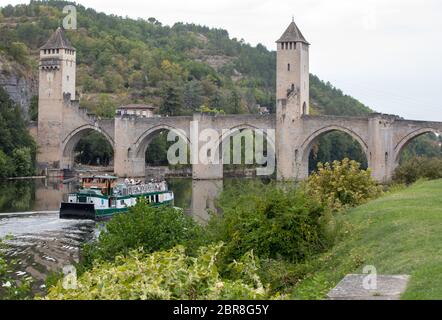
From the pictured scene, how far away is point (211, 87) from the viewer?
107 meters

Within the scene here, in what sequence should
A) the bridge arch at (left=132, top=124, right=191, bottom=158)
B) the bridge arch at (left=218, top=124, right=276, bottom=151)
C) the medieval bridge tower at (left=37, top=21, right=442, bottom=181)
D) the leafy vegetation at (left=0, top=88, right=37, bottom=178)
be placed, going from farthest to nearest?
the bridge arch at (left=132, top=124, right=191, bottom=158) < the bridge arch at (left=218, top=124, right=276, bottom=151) < the leafy vegetation at (left=0, top=88, right=37, bottom=178) < the medieval bridge tower at (left=37, top=21, right=442, bottom=181)

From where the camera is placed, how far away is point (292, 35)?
6203 cm

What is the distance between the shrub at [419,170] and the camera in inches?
1362

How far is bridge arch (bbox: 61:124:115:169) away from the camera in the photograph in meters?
68.5

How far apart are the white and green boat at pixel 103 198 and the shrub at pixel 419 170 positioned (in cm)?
988

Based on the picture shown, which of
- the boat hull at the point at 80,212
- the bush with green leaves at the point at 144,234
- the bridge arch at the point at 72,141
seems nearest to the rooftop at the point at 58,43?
the bridge arch at the point at 72,141

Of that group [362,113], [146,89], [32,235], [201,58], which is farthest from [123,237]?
[201,58]

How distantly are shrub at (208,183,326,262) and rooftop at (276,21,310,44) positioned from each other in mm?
46166

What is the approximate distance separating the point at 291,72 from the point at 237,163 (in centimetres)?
1046

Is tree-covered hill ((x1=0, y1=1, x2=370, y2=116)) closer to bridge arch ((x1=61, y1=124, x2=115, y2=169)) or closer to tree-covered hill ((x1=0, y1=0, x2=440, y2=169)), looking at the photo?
tree-covered hill ((x1=0, y1=0, x2=440, y2=169))

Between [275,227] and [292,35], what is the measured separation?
1888 inches

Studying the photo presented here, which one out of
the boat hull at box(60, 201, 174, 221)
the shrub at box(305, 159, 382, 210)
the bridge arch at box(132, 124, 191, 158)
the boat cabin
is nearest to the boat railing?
the boat cabin

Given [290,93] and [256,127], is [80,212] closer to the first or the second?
[290,93]

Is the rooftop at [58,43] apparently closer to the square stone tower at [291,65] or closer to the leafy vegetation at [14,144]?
the leafy vegetation at [14,144]
